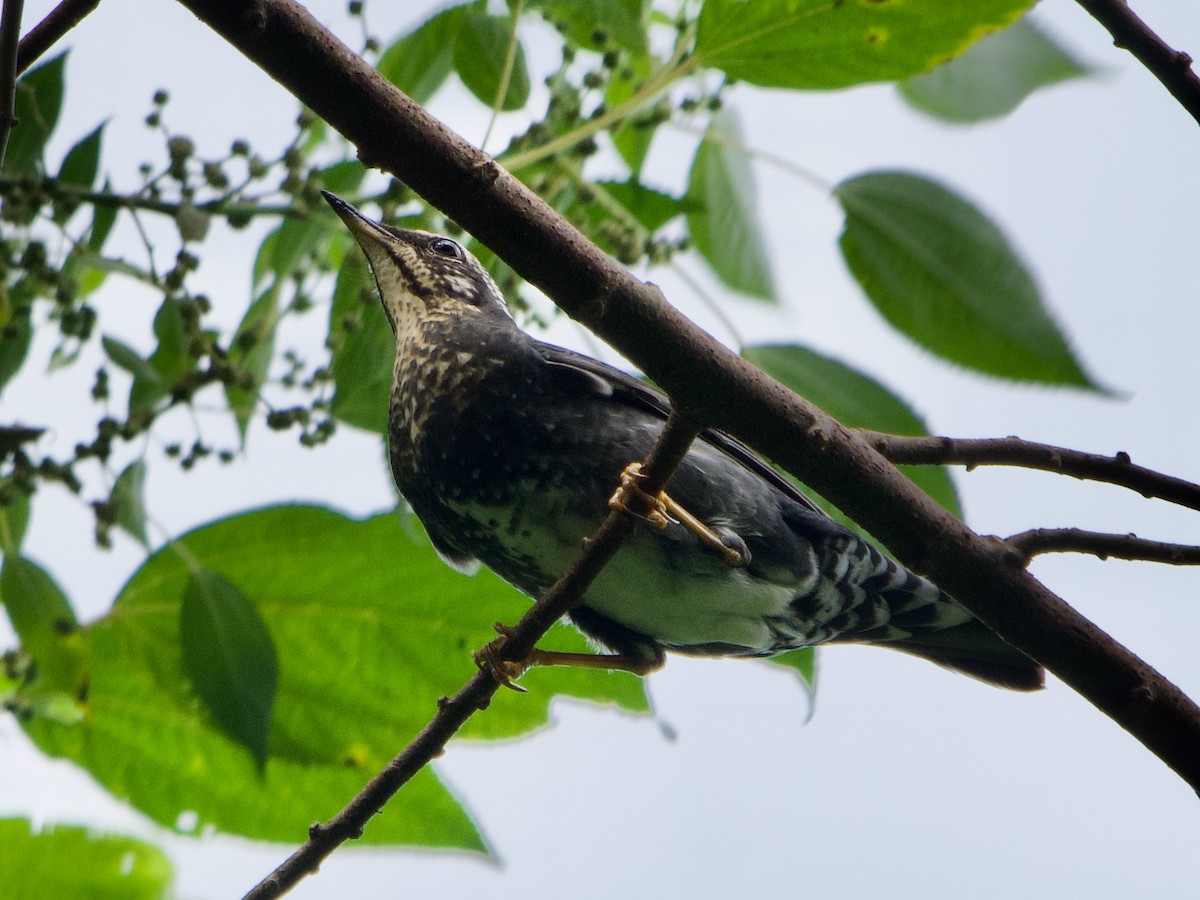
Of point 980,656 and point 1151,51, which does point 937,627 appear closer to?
point 980,656

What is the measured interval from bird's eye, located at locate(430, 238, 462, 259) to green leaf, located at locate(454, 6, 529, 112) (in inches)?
42.3

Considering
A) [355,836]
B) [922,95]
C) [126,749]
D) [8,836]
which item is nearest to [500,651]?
[355,836]

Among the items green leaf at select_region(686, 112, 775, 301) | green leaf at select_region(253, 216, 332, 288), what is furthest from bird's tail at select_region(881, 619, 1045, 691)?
green leaf at select_region(253, 216, 332, 288)

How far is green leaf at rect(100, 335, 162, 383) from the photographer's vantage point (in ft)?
10.5

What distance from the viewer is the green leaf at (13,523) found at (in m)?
3.28

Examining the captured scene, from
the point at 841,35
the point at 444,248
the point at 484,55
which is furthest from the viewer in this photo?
the point at 444,248

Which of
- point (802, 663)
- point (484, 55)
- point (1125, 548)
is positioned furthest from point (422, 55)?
point (1125, 548)

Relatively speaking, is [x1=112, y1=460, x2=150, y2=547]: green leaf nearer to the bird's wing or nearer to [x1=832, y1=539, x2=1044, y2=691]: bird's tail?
the bird's wing

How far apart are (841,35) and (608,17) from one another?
580 millimetres

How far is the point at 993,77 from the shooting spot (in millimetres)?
3576

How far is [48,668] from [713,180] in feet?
7.07

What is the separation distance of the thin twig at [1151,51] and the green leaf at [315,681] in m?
2.03

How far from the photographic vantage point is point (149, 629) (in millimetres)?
3596

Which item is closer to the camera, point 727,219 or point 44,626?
point 44,626
